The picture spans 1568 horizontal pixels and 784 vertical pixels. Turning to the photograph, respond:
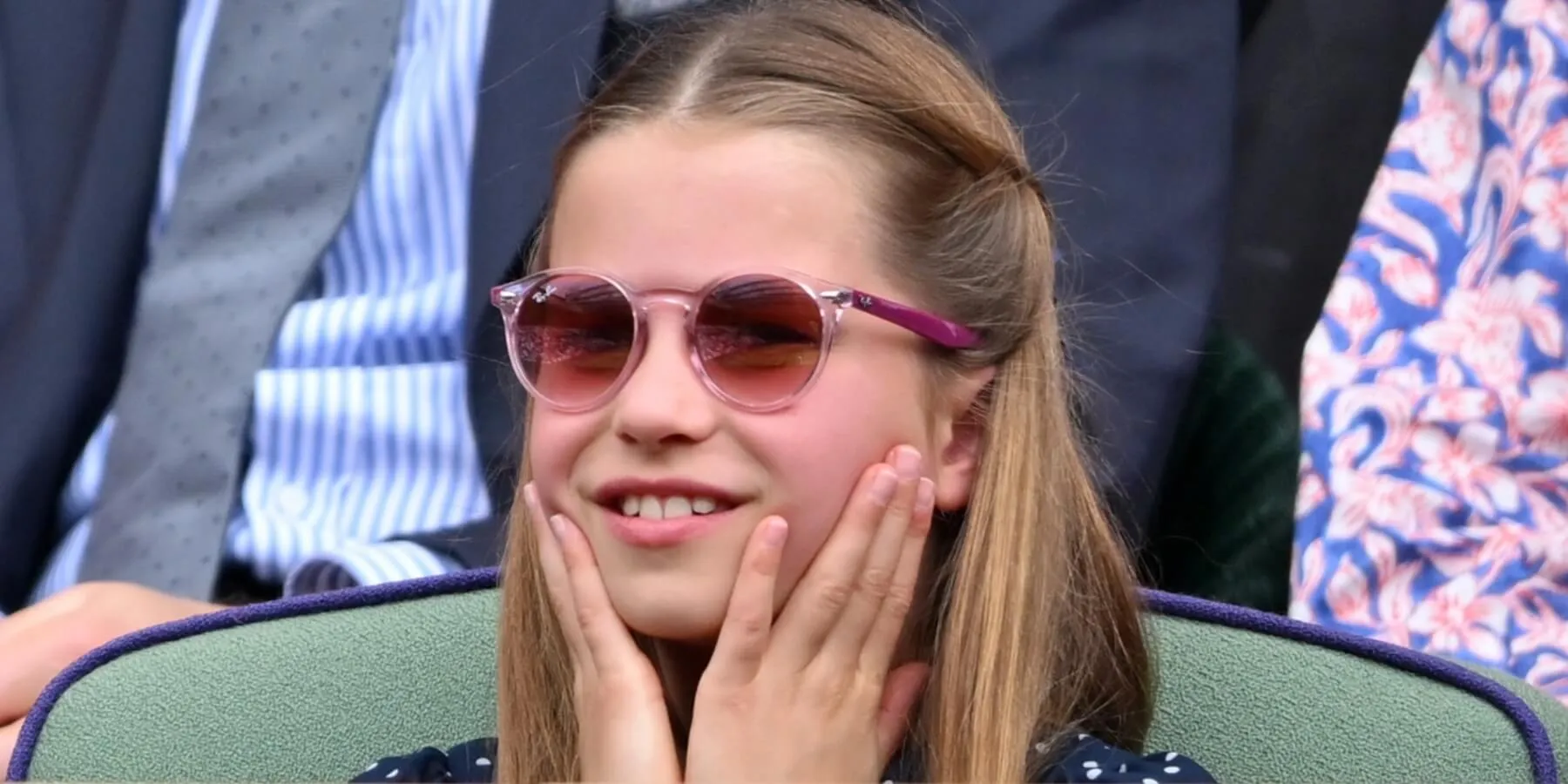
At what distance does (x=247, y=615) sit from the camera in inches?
51.2

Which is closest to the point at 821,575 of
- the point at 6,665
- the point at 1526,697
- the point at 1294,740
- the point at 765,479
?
the point at 765,479

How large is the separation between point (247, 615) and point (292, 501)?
18.8 inches

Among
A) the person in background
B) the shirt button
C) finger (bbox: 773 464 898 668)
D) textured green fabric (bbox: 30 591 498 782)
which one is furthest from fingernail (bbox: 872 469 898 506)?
the shirt button

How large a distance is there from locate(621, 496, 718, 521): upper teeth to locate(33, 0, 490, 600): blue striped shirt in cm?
62

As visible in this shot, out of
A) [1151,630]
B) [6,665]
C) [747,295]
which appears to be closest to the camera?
[747,295]

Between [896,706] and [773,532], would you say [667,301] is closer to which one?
[773,532]

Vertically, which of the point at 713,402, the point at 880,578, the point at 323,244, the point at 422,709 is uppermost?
the point at 323,244

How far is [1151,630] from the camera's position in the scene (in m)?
1.24

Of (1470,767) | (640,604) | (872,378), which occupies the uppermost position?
(872,378)

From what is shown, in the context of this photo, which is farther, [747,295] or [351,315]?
[351,315]

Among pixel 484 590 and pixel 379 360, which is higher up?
pixel 379 360

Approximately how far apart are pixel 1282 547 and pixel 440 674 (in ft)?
2.71

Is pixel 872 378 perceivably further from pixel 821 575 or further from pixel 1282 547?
pixel 1282 547

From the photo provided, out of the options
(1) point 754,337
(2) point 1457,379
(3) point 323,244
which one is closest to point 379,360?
(3) point 323,244
